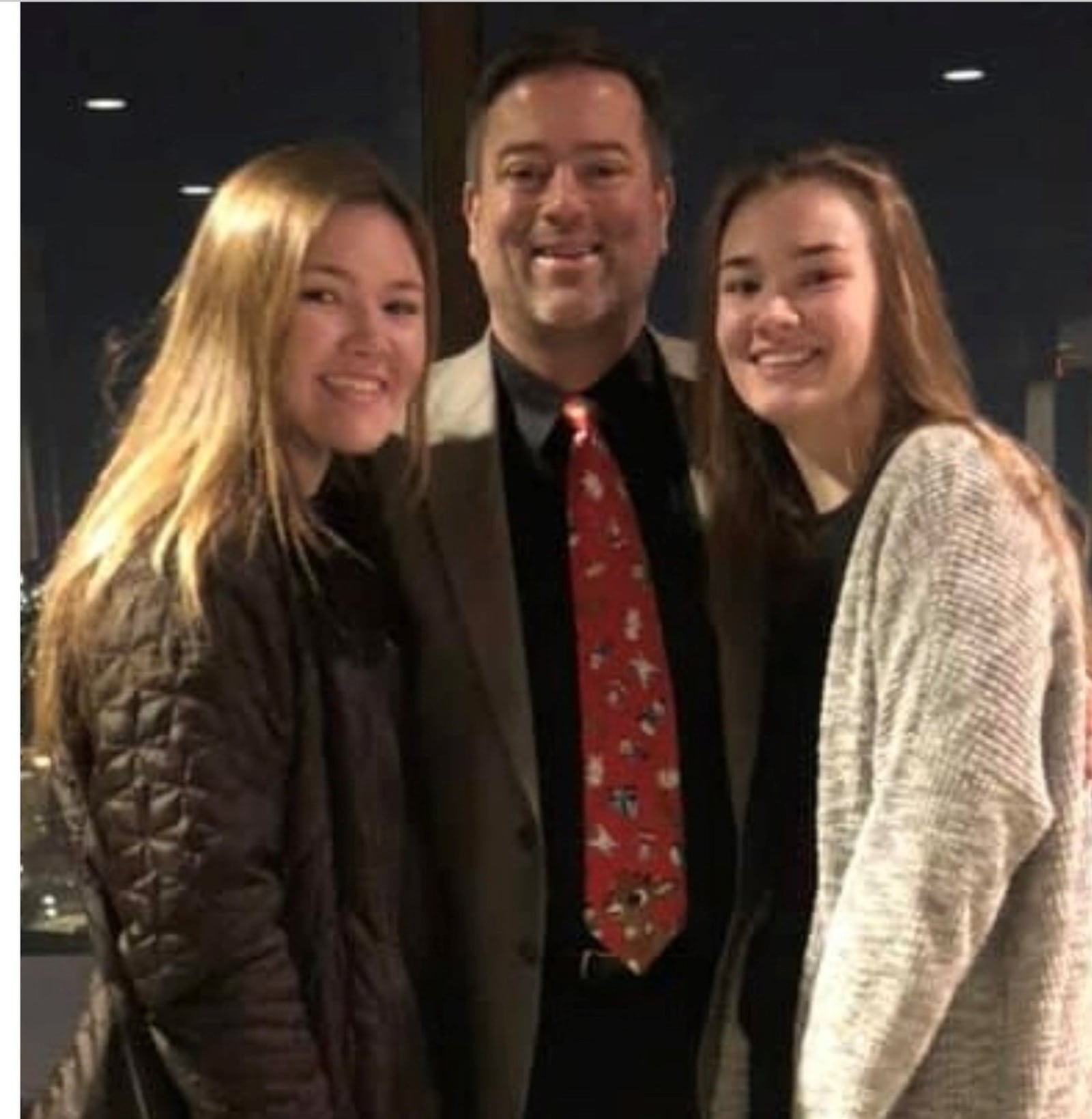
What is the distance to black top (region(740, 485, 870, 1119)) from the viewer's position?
1992mm

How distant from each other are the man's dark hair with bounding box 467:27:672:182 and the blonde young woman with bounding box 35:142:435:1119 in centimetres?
40

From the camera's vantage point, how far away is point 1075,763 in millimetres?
1804

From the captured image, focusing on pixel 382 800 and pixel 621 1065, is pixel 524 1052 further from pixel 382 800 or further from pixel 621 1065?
pixel 382 800

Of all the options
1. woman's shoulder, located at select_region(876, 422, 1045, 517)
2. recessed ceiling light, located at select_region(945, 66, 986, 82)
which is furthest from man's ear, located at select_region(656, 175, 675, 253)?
recessed ceiling light, located at select_region(945, 66, 986, 82)

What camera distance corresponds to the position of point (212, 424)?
5.95 feet

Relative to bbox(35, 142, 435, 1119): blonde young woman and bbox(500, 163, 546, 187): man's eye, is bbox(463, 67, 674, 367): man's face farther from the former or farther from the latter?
bbox(35, 142, 435, 1119): blonde young woman

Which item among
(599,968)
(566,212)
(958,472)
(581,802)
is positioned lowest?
(599,968)

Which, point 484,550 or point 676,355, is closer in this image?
point 484,550

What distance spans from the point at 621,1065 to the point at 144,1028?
0.58 m

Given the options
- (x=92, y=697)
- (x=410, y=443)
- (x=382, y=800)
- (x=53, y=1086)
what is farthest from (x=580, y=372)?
(x=53, y=1086)

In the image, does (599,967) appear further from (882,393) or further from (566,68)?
(566,68)

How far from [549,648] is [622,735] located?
0.13 m

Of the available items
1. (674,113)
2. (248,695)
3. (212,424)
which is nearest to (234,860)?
(248,695)

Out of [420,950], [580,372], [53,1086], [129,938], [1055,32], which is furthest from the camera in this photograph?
[1055,32]
